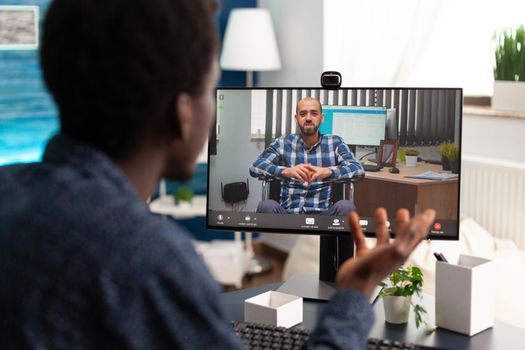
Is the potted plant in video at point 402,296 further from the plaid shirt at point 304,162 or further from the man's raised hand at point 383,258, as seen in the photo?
the man's raised hand at point 383,258

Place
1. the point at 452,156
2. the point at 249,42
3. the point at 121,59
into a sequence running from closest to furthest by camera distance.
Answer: the point at 121,59 < the point at 452,156 < the point at 249,42

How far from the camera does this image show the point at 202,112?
0.96 meters

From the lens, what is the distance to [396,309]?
159cm

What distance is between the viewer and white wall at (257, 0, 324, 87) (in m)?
4.13

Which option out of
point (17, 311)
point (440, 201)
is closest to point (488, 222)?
point (440, 201)

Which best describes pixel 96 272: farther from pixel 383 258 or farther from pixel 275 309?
pixel 275 309

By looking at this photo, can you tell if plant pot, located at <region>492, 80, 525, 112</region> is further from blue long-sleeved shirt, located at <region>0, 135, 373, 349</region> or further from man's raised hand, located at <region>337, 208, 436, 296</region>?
blue long-sleeved shirt, located at <region>0, 135, 373, 349</region>

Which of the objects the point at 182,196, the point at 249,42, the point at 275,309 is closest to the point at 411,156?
the point at 275,309

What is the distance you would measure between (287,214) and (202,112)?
857 mm

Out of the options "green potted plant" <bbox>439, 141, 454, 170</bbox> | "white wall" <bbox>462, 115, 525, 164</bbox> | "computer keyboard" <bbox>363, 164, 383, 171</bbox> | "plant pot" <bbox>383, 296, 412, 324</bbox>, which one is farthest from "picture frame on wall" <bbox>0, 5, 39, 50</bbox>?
"plant pot" <bbox>383, 296, 412, 324</bbox>

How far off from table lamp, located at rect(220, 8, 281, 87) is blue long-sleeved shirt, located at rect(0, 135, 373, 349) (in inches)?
130

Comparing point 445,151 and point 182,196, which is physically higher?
point 445,151

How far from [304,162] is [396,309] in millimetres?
383

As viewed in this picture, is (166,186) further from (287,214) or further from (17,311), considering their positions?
(17,311)
